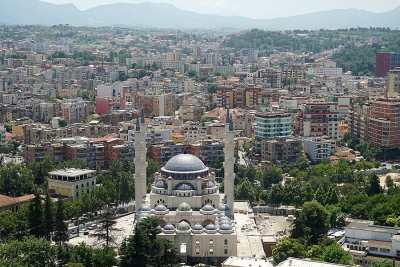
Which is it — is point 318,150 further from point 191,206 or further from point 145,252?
point 145,252

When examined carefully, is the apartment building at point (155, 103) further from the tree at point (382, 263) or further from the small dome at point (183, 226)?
the tree at point (382, 263)

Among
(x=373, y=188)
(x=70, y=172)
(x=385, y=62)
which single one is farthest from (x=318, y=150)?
(x=385, y=62)

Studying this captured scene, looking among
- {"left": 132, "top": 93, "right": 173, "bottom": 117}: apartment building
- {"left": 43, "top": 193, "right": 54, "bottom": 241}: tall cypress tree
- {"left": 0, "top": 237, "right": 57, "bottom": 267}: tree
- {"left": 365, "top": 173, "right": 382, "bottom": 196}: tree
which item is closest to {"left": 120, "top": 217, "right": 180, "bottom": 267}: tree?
{"left": 0, "top": 237, "right": 57, "bottom": 267}: tree

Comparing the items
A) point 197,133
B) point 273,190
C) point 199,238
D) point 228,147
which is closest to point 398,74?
Answer: point 197,133

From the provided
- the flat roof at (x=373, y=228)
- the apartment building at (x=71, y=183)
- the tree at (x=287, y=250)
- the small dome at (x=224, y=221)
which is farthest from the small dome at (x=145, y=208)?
the flat roof at (x=373, y=228)

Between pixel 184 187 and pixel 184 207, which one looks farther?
pixel 184 187

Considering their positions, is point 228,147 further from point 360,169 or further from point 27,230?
point 360,169
